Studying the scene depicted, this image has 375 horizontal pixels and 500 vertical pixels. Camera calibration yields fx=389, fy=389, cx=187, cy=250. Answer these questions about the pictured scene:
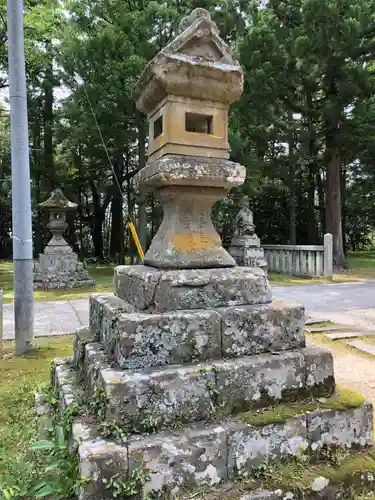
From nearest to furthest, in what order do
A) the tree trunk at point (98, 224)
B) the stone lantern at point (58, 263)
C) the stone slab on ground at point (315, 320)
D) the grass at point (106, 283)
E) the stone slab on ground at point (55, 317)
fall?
the stone slab on ground at point (55, 317) < the stone slab on ground at point (315, 320) < the grass at point (106, 283) < the stone lantern at point (58, 263) < the tree trunk at point (98, 224)

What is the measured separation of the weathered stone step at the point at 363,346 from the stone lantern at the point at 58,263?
7161 mm

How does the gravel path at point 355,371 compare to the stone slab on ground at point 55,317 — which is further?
the stone slab on ground at point 55,317

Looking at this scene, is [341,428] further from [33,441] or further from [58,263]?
[58,263]

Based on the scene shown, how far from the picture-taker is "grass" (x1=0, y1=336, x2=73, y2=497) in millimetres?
1989

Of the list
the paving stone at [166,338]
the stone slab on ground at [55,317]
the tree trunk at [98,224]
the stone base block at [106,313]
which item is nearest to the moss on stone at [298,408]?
the paving stone at [166,338]

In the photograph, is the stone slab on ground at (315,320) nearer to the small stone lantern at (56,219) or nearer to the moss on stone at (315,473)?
the moss on stone at (315,473)

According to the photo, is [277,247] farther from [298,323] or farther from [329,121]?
[298,323]

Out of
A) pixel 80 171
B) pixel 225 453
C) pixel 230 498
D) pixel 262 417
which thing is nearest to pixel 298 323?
pixel 262 417

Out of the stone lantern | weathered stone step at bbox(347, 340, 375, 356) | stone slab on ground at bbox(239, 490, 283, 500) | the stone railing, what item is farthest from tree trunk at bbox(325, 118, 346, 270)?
stone slab on ground at bbox(239, 490, 283, 500)

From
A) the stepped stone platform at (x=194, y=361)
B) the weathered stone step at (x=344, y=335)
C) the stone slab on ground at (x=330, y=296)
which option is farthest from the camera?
the stone slab on ground at (x=330, y=296)

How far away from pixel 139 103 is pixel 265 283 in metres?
1.48

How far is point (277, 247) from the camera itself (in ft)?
40.8

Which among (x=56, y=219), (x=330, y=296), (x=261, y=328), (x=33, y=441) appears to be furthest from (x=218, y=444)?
(x=56, y=219)

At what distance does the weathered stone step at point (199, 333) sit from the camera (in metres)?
1.98
